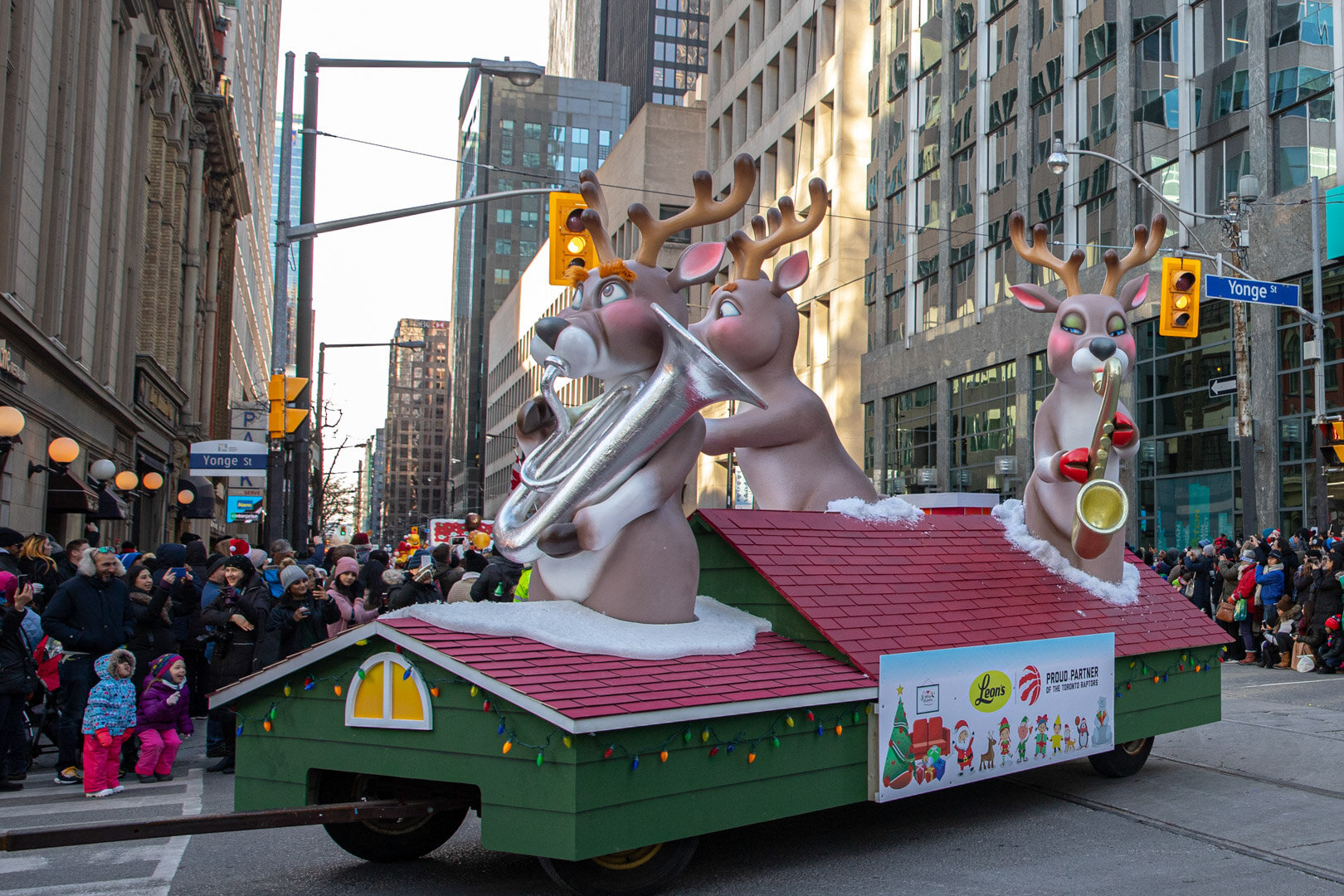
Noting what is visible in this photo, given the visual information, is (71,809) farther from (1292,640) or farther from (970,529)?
(1292,640)

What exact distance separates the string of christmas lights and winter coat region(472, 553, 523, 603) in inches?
178

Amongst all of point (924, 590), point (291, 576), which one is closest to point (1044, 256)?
point (924, 590)

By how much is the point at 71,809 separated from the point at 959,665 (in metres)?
5.73

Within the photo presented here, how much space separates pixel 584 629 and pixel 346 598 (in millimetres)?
5422

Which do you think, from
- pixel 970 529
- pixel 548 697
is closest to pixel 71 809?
pixel 548 697

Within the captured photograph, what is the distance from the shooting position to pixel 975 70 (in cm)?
3456

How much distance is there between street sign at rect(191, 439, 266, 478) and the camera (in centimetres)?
1573

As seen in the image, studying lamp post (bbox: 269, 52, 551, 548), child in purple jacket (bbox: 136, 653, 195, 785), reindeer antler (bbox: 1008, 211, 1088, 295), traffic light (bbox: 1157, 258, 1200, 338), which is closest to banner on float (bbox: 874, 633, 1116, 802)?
reindeer antler (bbox: 1008, 211, 1088, 295)

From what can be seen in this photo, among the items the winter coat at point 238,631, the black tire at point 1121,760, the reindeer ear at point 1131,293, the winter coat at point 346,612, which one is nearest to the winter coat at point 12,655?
the winter coat at point 238,631

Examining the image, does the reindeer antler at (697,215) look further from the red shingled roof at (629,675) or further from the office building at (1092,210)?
the office building at (1092,210)

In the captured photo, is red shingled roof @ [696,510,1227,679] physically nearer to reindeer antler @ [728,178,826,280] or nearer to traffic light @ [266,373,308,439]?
reindeer antler @ [728,178,826,280]

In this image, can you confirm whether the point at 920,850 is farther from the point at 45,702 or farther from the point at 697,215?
the point at 45,702

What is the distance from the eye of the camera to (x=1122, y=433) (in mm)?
9430

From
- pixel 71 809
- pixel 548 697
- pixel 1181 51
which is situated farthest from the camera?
pixel 1181 51
